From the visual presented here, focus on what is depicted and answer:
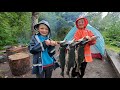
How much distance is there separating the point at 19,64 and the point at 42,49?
1.87ft

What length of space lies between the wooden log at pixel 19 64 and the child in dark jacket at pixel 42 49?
278 millimetres

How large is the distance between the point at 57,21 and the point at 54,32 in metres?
0.24

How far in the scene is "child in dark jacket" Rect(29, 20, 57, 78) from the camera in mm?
2803

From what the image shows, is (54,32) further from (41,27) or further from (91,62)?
(91,62)

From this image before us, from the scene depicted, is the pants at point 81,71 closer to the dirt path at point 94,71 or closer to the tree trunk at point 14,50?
the dirt path at point 94,71

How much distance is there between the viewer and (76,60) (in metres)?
3.03

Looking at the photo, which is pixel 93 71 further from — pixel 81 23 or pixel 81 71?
pixel 81 23

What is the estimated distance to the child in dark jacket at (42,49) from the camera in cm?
280

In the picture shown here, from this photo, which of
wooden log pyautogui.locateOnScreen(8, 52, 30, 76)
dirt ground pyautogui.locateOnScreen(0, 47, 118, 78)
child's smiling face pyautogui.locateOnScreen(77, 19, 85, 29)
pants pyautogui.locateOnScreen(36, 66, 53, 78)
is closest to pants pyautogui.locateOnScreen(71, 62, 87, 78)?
dirt ground pyautogui.locateOnScreen(0, 47, 118, 78)

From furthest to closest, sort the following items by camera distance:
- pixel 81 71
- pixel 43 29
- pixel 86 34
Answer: pixel 81 71 → pixel 86 34 → pixel 43 29

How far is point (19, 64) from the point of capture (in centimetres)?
315

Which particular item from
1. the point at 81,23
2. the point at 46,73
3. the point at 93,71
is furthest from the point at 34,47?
the point at 93,71

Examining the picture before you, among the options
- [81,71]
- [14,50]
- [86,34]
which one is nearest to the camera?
[86,34]
